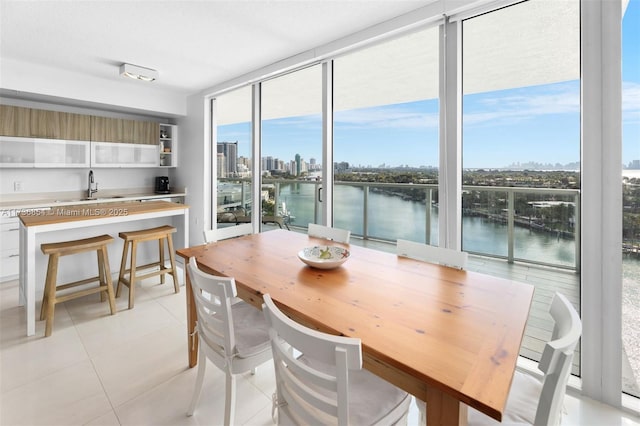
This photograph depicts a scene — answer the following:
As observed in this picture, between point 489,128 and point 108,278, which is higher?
point 489,128

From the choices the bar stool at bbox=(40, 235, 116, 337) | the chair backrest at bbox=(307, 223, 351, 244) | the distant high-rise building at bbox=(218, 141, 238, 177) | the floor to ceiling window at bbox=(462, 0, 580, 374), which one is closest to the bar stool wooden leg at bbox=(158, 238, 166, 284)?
the bar stool at bbox=(40, 235, 116, 337)

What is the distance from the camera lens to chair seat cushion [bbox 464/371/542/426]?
1.11 m

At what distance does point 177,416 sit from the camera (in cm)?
175

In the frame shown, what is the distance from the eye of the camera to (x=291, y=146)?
12.6ft

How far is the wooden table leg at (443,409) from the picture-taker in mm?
868

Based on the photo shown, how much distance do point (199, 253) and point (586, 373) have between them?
257 cm

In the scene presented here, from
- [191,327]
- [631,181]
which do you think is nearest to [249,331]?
[191,327]

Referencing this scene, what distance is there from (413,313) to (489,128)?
5.72ft

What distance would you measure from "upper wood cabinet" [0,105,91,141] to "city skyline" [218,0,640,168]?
2.92m

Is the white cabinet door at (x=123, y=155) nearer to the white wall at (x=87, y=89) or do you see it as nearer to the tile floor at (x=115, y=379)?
the white wall at (x=87, y=89)

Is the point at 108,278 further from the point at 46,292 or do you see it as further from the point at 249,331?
the point at 249,331

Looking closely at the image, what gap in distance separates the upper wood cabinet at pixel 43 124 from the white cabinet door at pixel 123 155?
0.23m

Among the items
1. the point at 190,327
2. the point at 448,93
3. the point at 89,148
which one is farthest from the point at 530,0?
the point at 89,148

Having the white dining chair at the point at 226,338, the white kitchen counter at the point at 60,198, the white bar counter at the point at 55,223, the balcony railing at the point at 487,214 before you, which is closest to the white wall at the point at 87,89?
the white kitchen counter at the point at 60,198
